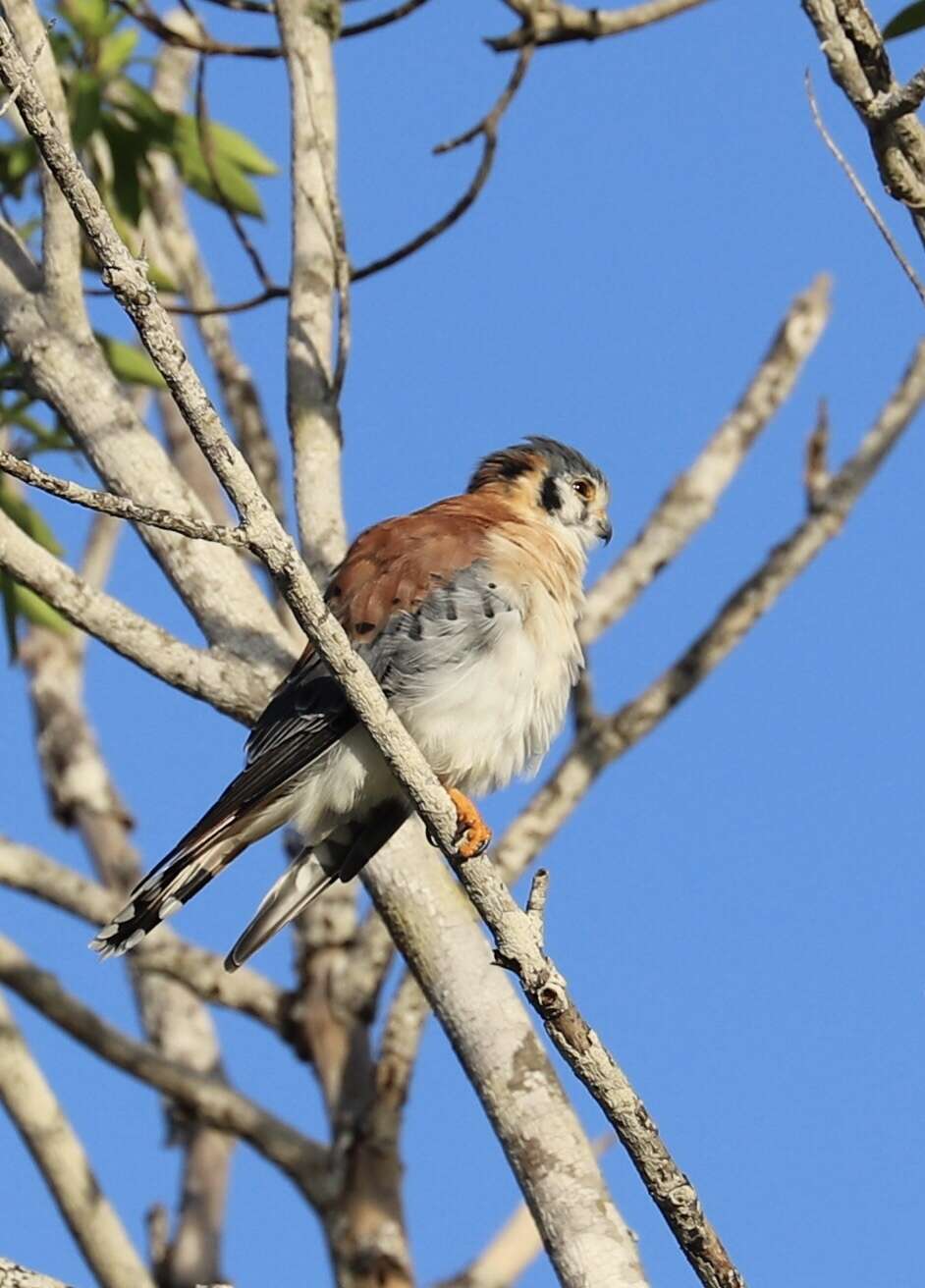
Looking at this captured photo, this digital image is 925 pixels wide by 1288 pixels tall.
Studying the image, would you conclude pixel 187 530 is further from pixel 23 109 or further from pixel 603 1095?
pixel 603 1095

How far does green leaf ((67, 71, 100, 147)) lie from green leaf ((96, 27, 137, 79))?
18 centimetres

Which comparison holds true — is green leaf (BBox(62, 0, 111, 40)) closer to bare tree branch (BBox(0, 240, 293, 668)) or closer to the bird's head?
bare tree branch (BBox(0, 240, 293, 668))

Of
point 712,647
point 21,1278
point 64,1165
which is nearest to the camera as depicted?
point 21,1278

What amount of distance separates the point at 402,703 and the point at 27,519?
3.73ft

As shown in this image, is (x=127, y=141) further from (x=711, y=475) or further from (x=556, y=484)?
(x=711, y=475)

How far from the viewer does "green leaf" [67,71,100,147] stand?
4320 mm

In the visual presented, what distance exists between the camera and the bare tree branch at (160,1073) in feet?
16.7

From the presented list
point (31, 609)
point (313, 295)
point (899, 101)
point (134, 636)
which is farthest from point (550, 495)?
point (899, 101)

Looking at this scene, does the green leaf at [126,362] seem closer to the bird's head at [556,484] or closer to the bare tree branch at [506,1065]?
the bird's head at [556,484]

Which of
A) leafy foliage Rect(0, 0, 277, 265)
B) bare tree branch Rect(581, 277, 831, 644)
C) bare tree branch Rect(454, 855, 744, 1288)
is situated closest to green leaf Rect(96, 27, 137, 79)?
leafy foliage Rect(0, 0, 277, 265)

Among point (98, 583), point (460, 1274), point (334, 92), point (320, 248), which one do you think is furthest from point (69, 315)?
point (98, 583)

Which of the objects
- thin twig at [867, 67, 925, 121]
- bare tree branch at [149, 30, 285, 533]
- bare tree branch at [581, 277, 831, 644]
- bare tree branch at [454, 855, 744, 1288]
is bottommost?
bare tree branch at [454, 855, 744, 1288]

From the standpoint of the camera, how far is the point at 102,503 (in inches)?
100

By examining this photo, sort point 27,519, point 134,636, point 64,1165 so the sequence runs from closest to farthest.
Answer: point 134,636
point 27,519
point 64,1165
